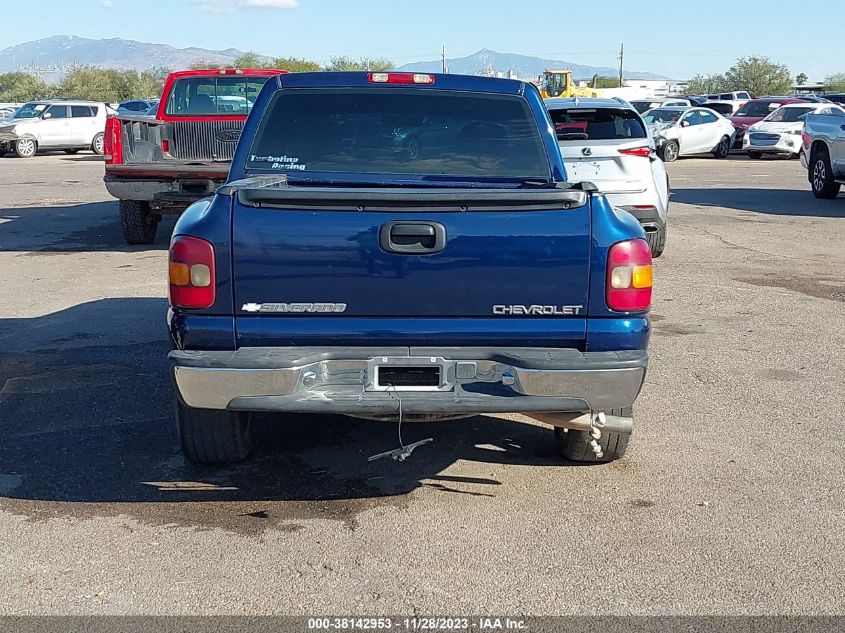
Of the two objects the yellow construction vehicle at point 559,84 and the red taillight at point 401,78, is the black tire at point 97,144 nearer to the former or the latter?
the yellow construction vehicle at point 559,84

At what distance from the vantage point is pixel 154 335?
764 centimetres

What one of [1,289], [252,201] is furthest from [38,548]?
[1,289]

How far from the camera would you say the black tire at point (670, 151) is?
27.6 metres

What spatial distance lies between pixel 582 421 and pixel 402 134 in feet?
5.91

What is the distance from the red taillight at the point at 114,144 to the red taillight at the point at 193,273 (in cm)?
770

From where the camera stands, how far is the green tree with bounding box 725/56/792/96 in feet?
246

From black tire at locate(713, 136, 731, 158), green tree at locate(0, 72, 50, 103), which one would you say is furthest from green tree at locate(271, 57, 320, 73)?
black tire at locate(713, 136, 731, 158)

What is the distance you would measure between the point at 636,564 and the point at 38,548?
2359mm

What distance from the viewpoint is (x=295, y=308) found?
412cm

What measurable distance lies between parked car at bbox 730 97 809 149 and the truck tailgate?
28.5 meters

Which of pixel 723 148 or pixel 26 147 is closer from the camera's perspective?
pixel 723 148

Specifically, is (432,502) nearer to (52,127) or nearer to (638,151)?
(638,151)

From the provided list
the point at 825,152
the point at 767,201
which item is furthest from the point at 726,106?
the point at 825,152

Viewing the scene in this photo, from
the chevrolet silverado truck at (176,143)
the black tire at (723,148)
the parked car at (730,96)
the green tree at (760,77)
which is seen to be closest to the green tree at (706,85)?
the green tree at (760,77)
